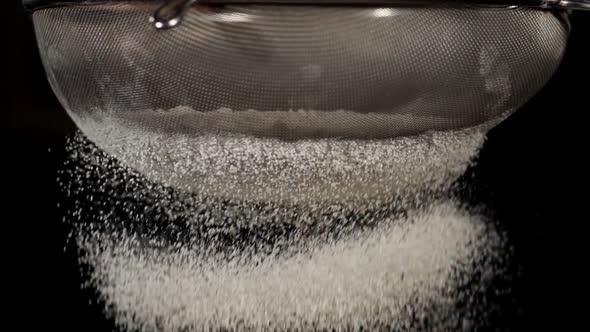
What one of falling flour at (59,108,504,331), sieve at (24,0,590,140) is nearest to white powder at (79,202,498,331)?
falling flour at (59,108,504,331)

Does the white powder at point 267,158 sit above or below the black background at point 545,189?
above

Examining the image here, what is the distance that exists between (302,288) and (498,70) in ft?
1.42

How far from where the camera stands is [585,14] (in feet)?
3.08

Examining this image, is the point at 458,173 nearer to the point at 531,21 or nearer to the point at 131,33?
the point at 531,21

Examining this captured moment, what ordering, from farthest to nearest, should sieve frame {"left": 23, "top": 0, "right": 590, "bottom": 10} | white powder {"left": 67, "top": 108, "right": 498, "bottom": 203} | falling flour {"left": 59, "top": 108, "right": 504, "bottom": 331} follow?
falling flour {"left": 59, "top": 108, "right": 504, "bottom": 331} < white powder {"left": 67, "top": 108, "right": 498, "bottom": 203} < sieve frame {"left": 23, "top": 0, "right": 590, "bottom": 10}

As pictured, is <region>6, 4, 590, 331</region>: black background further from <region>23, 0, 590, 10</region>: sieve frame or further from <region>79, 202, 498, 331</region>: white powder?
<region>23, 0, 590, 10</region>: sieve frame

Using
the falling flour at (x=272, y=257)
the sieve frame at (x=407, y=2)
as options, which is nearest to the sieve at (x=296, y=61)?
the sieve frame at (x=407, y=2)

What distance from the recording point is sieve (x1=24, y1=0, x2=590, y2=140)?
0.54 meters

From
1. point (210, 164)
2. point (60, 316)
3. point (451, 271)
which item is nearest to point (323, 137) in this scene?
point (210, 164)

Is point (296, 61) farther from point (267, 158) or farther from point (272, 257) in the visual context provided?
point (272, 257)

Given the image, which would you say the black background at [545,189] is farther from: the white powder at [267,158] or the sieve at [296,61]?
the sieve at [296,61]

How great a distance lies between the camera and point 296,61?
559 mm

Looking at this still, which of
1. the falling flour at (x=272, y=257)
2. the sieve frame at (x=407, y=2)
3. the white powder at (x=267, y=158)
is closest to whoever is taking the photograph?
the sieve frame at (x=407, y=2)

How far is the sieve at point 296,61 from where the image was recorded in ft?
1.78
